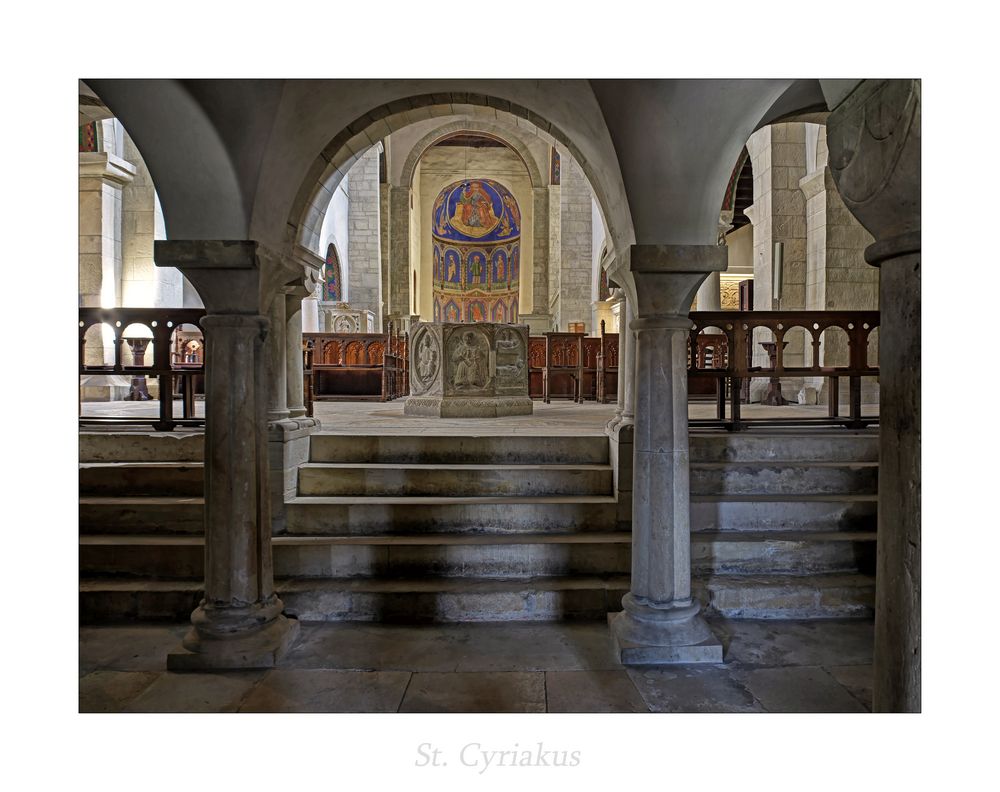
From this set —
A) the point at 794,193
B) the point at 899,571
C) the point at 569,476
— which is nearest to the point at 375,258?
the point at 794,193

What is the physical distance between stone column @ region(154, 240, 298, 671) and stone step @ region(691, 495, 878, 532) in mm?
2337

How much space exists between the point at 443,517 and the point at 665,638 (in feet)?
4.58

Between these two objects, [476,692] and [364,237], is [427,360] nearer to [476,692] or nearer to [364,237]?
[476,692]

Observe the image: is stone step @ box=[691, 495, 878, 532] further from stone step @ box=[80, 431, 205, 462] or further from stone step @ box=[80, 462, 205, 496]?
stone step @ box=[80, 431, 205, 462]

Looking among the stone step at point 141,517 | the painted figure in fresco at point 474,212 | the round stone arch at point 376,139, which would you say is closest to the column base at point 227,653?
the stone step at point 141,517

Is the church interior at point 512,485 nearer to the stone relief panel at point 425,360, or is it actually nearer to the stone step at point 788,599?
the stone step at point 788,599

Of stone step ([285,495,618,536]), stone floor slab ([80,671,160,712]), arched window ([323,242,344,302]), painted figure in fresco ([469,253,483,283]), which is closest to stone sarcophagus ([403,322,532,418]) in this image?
stone step ([285,495,618,536])

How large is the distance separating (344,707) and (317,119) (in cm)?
245

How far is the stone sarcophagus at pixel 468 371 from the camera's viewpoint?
5.72m

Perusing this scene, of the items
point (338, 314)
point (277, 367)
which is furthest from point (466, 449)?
point (338, 314)

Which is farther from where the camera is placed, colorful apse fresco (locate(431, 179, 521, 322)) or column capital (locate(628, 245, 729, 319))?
colorful apse fresco (locate(431, 179, 521, 322))

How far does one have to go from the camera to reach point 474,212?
21.1 m

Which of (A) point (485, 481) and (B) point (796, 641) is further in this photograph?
(A) point (485, 481)

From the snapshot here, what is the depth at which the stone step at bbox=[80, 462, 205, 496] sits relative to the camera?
11.6ft
